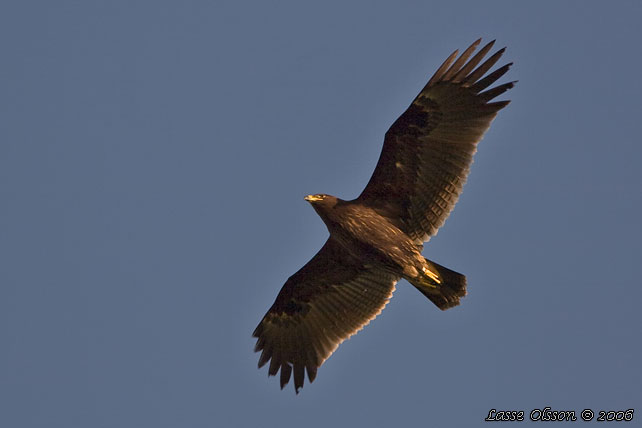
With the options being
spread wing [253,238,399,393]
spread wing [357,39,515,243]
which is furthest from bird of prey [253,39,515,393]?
spread wing [253,238,399,393]

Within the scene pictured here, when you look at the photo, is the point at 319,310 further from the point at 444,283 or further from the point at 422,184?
the point at 422,184

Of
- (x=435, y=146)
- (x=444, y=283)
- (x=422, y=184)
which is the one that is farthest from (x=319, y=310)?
(x=435, y=146)

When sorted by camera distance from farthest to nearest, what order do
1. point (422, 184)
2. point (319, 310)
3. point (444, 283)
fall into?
A: 1. point (319, 310)
2. point (422, 184)
3. point (444, 283)

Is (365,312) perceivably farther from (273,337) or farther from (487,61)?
(487,61)

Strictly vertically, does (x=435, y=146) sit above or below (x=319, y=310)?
above

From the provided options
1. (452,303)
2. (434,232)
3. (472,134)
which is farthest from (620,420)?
(472,134)

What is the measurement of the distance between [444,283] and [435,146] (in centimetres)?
199

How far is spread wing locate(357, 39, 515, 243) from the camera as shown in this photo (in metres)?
12.2

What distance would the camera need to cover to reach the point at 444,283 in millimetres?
12352

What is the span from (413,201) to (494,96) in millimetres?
1938

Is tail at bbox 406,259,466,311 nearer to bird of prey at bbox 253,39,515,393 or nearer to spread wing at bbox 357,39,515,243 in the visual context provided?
bird of prey at bbox 253,39,515,393

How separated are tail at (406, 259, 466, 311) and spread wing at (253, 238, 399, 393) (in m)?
1.06

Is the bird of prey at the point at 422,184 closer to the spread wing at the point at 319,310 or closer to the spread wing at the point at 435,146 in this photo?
the spread wing at the point at 435,146

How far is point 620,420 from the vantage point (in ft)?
39.0
